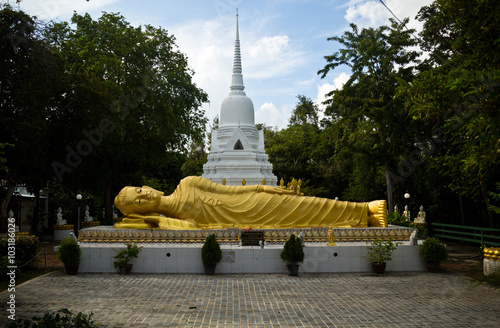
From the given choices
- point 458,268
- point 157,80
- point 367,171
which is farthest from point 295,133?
point 458,268

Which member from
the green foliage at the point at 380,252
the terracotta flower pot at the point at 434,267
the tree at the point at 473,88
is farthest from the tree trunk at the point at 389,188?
the green foliage at the point at 380,252

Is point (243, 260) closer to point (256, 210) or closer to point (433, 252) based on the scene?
point (256, 210)

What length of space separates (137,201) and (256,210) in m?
3.77

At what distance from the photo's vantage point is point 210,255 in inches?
453

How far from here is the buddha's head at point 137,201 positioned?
14070mm

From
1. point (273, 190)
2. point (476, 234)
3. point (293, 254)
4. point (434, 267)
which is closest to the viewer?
point (293, 254)

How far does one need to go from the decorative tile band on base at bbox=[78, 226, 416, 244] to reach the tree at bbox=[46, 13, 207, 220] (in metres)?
6.77

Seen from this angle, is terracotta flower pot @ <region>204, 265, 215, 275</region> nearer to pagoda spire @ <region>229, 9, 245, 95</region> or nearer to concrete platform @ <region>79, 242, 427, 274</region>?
concrete platform @ <region>79, 242, 427, 274</region>

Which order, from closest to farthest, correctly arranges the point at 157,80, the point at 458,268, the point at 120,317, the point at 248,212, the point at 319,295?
the point at 120,317
the point at 319,295
the point at 458,268
the point at 248,212
the point at 157,80

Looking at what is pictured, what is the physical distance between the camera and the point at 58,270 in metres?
12.6

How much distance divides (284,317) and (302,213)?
7.37 m

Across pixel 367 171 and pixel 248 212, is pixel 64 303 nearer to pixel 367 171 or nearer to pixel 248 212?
pixel 248 212

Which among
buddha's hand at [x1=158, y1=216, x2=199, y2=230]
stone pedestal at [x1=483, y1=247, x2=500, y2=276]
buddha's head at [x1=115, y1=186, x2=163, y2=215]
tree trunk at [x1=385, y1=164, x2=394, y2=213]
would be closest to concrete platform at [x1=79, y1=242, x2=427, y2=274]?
buddha's hand at [x1=158, y1=216, x2=199, y2=230]

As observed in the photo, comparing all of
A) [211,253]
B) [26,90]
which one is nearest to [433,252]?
[211,253]
